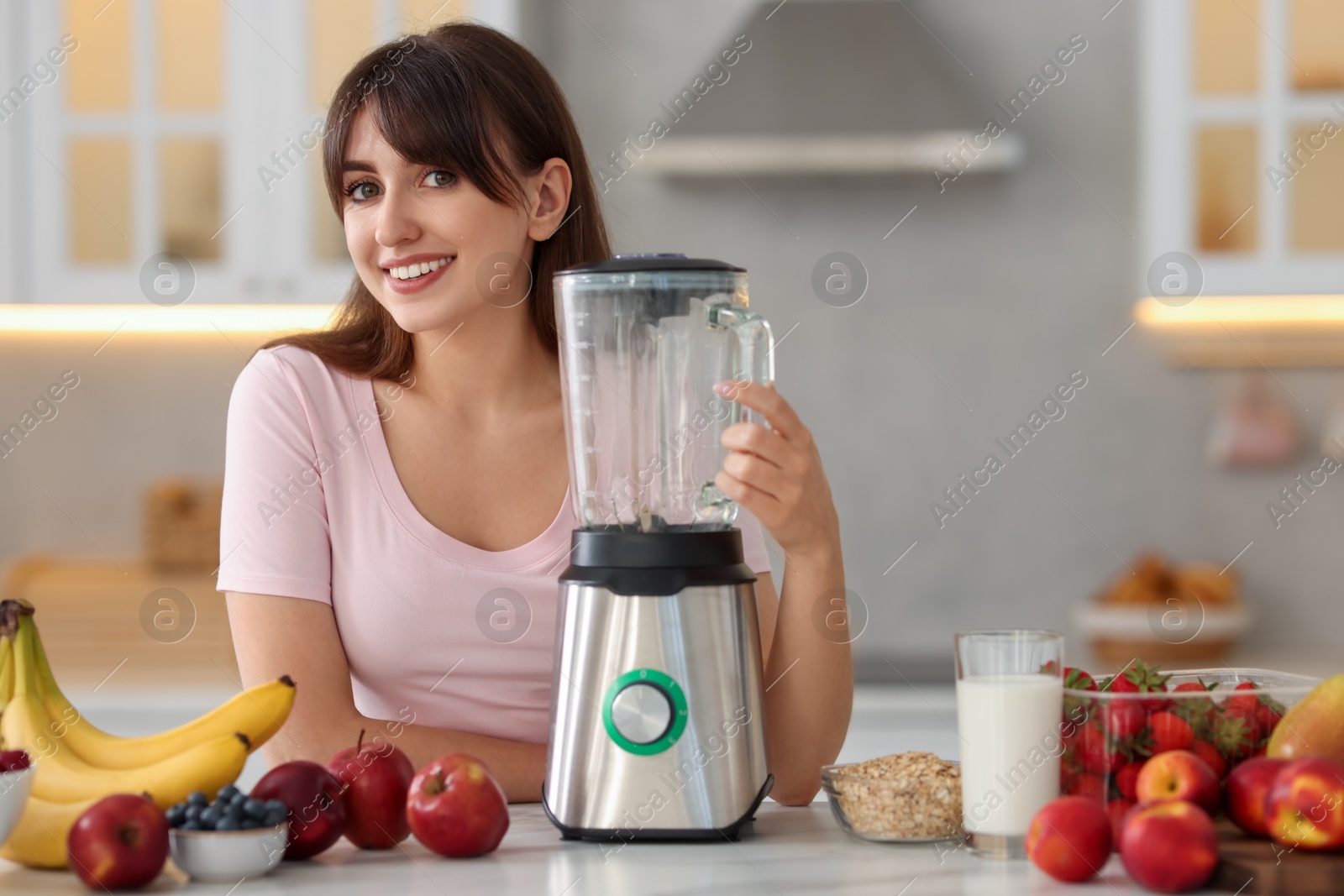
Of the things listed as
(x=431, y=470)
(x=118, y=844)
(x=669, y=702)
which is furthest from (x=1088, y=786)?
(x=431, y=470)

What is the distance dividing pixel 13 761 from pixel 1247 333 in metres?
2.72

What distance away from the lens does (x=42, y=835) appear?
85 cm

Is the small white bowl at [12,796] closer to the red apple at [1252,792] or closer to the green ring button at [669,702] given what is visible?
the green ring button at [669,702]

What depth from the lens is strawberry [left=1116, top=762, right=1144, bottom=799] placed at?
0.85 meters

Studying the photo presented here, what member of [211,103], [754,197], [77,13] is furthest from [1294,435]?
[77,13]

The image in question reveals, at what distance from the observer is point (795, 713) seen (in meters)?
1.11

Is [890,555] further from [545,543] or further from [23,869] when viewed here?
[23,869]

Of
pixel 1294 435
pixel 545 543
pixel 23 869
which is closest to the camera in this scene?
pixel 23 869

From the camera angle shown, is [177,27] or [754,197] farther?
[754,197]

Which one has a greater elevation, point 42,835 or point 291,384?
point 291,384

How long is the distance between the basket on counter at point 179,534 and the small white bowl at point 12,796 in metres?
2.02

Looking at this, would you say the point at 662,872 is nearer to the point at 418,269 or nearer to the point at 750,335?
the point at 750,335

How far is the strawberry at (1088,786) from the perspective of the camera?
0.86 m

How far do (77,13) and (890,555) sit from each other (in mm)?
2043
